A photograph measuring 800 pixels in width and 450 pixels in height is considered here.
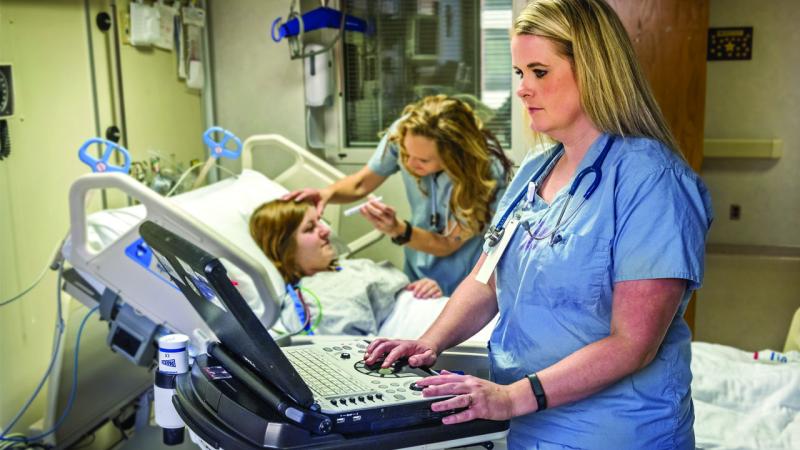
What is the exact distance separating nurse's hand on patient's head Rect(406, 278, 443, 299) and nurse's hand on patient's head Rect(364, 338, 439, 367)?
1.23 meters

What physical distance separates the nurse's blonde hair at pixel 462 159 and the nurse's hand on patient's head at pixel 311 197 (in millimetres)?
426

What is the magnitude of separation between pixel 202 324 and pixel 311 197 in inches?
30.9

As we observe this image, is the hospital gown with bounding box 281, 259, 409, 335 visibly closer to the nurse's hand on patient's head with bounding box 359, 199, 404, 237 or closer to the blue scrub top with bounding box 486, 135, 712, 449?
the nurse's hand on patient's head with bounding box 359, 199, 404, 237

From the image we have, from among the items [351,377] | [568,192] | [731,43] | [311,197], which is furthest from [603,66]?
[731,43]

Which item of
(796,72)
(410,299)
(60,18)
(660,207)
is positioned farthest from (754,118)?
(660,207)

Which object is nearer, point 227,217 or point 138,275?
point 138,275

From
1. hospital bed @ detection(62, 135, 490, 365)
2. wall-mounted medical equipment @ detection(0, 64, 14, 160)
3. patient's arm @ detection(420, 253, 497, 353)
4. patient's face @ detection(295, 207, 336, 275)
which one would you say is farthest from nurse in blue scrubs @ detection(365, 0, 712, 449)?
wall-mounted medical equipment @ detection(0, 64, 14, 160)

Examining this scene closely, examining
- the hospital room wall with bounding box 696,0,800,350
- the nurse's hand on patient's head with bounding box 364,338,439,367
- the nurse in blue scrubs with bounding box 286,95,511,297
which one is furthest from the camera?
the hospital room wall with bounding box 696,0,800,350

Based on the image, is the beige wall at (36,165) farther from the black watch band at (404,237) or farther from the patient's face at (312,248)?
the black watch band at (404,237)

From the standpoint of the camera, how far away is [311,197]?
9.37 ft

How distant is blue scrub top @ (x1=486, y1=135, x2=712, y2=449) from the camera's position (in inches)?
47.6

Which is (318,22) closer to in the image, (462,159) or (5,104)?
(462,159)

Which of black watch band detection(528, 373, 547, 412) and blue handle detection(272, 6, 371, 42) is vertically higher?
blue handle detection(272, 6, 371, 42)

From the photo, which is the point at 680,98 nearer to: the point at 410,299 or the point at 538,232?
the point at 410,299
